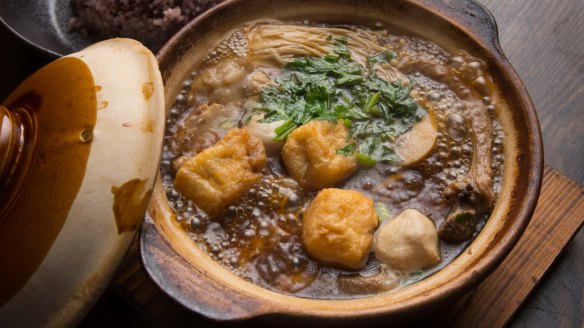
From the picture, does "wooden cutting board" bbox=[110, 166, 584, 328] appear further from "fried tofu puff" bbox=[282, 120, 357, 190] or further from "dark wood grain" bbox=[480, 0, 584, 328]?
"fried tofu puff" bbox=[282, 120, 357, 190]

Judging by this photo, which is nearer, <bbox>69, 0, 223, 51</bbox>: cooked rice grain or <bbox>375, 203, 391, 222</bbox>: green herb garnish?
<bbox>375, 203, 391, 222</bbox>: green herb garnish

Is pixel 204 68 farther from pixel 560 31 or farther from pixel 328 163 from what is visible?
pixel 560 31

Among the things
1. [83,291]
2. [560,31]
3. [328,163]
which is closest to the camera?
[83,291]

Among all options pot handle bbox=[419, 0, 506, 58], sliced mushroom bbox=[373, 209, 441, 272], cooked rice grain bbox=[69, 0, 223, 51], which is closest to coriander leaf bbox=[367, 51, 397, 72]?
pot handle bbox=[419, 0, 506, 58]

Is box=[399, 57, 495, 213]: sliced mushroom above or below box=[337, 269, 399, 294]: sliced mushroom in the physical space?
above

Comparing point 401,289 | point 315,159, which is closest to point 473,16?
point 315,159

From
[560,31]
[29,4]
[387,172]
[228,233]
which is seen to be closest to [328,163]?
[387,172]
